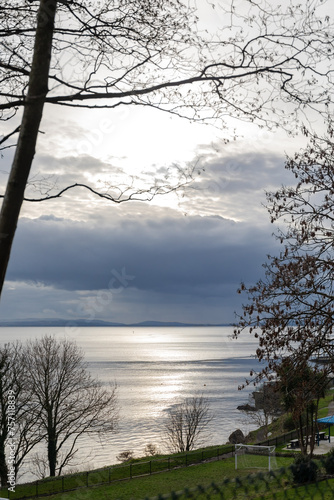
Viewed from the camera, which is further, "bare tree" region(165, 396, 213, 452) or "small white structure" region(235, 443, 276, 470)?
"bare tree" region(165, 396, 213, 452)

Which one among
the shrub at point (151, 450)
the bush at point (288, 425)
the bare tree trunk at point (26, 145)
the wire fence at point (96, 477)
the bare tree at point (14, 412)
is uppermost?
the bare tree trunk at point (26, 145)

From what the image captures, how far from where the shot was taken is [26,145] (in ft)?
16.8

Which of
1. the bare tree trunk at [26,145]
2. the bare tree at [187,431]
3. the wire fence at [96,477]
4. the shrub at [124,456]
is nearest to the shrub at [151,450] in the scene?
the shrub at [124,456]

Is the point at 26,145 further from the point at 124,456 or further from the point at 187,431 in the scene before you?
the point at 187,431

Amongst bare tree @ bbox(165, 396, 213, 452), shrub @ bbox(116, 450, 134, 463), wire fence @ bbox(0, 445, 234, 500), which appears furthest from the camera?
bare tree @ bbox(165, 396, 213, 452)

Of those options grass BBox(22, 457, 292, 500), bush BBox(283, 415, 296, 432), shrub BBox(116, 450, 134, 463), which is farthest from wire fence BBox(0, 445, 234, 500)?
bush BBox(283, 415, 296, 432)

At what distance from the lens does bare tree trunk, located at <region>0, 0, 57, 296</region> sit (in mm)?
5035

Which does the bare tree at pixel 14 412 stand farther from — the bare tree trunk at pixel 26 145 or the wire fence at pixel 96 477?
the bare tree trunk at pixel 26 145

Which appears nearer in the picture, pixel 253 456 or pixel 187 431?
pixel 253 456

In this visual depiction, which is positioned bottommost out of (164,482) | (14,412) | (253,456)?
(164,482)

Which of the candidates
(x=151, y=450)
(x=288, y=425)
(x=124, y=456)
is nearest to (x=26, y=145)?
(x=124, y=456)

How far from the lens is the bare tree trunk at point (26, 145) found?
504cm

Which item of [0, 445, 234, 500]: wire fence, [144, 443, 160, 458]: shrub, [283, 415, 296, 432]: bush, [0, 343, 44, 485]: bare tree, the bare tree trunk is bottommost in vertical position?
[144, 443, 160, 458]: shrub

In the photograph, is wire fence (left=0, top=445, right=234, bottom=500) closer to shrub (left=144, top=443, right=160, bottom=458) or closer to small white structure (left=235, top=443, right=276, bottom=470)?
small white structure (left=235, top=443, right=276, bottom=470)
